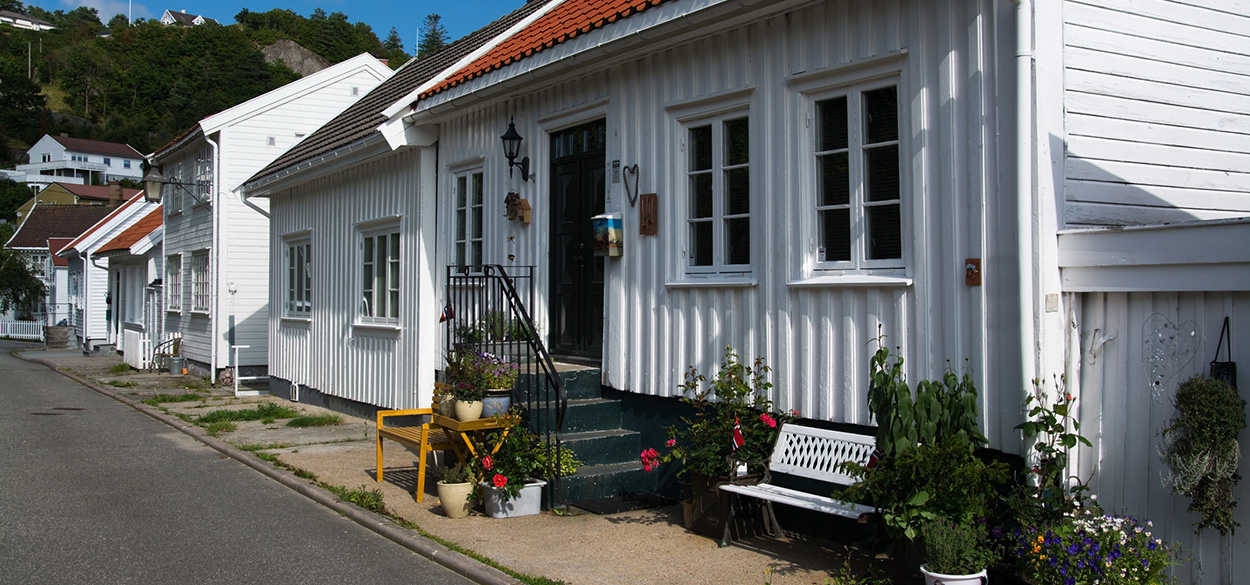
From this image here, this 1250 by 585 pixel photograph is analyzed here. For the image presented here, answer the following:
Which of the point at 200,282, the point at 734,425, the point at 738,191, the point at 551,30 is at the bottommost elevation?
the point at 734,425

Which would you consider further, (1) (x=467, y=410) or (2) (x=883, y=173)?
(1) (x=467, y=410)

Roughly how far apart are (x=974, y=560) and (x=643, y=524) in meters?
2.70

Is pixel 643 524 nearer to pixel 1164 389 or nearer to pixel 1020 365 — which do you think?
pixel 1020 365

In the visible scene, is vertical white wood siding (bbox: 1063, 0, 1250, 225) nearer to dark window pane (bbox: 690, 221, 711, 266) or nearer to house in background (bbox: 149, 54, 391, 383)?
dark window pane (bbox: 690, 221, 711, 266)

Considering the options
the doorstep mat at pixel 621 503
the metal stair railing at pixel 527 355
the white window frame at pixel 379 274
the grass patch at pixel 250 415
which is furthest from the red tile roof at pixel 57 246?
the doorstep mat at pixel 621 503

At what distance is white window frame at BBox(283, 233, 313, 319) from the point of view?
15.2 m

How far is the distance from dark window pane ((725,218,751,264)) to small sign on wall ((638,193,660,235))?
733 mm

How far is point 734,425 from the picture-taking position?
21.2 ft

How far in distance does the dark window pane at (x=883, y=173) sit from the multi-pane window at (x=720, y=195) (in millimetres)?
1083

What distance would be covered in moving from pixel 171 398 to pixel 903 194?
14631mm

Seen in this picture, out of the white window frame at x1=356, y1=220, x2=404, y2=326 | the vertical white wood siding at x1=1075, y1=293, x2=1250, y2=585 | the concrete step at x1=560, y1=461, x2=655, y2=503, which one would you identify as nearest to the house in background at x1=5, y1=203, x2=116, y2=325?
the white window frame at x1=356, y1=220, x2=404, y2=326

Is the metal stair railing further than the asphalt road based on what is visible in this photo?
Yes

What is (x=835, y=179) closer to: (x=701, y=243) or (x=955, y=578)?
(x=701, y=243)

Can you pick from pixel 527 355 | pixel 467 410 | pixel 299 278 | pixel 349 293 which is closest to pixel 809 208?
pixel 527 355
